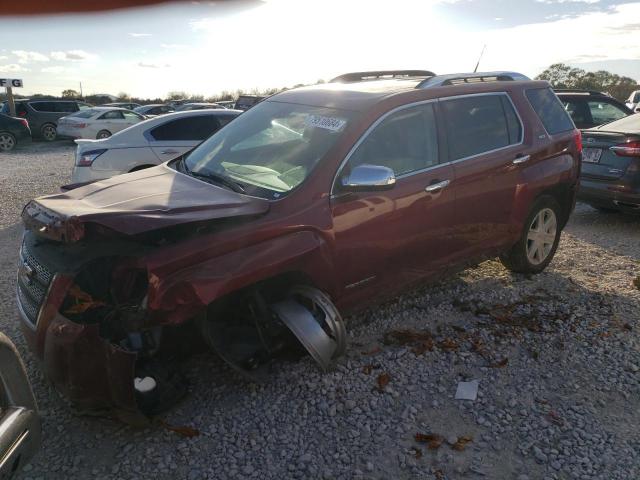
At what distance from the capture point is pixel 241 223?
3111 mm

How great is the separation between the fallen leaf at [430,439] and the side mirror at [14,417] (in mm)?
1876

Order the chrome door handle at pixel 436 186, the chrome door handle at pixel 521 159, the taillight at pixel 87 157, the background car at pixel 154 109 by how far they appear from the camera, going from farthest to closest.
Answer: the background car at pixel 154 109 < the taillight at pixel 87 157 < the chrome door handle at pixel 521 159 < the chrome door handle at pixel 436 186

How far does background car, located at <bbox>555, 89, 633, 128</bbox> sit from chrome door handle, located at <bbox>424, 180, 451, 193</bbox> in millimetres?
7515

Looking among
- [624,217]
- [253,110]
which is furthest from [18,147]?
[624,217]

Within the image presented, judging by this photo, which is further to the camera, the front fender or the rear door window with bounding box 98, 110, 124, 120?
the rear door window with bounding box 98, 110, 124, 120

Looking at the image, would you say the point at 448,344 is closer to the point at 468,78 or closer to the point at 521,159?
the point at 521,159

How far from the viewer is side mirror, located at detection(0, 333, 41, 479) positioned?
195 centimetres

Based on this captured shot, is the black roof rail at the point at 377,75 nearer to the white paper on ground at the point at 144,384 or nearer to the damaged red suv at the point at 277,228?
the damaged red suv at the point at 277,228

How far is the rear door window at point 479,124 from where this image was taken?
420cm

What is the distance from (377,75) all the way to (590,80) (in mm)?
34283

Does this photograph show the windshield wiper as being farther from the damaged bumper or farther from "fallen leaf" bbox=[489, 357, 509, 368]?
"fallen leaf" bbox=[489, 357, 509, 368]

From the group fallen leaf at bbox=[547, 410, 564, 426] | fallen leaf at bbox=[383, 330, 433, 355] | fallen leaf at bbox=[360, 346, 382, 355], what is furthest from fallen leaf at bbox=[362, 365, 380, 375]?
fallen leaf at bbox=[547, 410, 564, 426]

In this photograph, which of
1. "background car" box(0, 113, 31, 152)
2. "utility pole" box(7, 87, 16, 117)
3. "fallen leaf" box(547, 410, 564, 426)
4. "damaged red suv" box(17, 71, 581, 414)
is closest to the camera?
"damaged red suv" box(17, 71, 581, 414)

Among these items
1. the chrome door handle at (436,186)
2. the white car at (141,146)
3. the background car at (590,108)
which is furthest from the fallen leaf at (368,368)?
the background car at (590,108)
